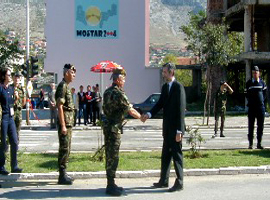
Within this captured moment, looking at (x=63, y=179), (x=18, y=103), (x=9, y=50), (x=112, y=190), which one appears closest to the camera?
(x=112, y=190)

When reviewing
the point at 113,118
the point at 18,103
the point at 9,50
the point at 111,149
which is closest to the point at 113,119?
the point at 113,118

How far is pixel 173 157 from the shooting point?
322 inches

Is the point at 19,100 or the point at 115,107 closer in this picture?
the point at 115,107

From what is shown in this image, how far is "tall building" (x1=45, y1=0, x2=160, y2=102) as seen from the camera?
33344 mm

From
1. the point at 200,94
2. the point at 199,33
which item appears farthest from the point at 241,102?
the point at 199,33

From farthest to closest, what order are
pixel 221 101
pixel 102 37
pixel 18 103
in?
pixel 102 37 < pixel 221 101 < pixel 18 103

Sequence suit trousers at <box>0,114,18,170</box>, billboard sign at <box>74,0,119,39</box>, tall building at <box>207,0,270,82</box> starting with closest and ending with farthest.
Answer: suit trousers at <box>0,114,18,170</box> → tall building at <box>207,0,270,82</box> → billboard sign at <box>74,0,119,39</box>

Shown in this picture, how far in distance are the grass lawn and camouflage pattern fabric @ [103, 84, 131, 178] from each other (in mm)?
1639

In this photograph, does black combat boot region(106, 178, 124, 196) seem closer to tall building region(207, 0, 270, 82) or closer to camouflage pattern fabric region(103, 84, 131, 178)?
camouflage pattern fabric region(103, 84, 131, 178)

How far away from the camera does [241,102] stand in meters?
36.8

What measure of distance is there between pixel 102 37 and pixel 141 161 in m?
23.9

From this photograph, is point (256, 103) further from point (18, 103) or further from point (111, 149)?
point (18, 103)

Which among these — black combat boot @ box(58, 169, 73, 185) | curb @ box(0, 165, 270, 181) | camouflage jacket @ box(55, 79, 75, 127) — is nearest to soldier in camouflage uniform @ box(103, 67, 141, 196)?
camouflage jacket @ box(55, 79, 75, 127)

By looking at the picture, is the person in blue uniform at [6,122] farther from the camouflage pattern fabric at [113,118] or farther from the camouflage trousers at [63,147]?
the camouflage pattern fabric at [113,118]
